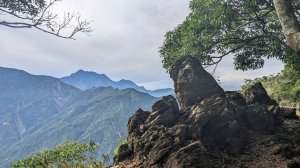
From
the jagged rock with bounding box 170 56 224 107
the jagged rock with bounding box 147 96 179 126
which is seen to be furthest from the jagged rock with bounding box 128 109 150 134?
the jagged rock with bounding box 170 56 224 107

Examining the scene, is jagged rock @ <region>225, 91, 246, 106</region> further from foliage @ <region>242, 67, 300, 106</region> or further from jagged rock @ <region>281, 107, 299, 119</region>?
foliage @ <region>242, 67, 300, 106</region>

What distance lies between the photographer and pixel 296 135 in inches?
450

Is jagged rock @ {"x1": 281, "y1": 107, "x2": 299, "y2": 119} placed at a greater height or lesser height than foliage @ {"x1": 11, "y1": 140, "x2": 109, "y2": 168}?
greater

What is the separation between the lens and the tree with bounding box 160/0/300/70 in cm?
1741

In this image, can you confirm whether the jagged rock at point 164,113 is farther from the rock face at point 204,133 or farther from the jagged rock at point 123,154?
the jagged rock at point 123,154

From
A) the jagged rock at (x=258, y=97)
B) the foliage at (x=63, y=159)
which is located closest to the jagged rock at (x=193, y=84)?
the jagged rock at (x=258, y=97)

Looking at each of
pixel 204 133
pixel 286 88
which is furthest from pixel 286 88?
pixel 204 133

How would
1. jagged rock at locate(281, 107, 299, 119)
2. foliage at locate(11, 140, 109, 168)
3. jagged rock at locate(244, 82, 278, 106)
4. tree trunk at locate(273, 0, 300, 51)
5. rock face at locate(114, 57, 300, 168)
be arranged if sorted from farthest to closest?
1. jagged rock at locate(244, 82, 278, 106)
2. jagged rock at locate(281, 107, 299, 119)
3. foliage at locate(11, 140, 109, 168)
4. rock face at locate(114, 57, 300, 168)
5. tree trunk at locate(273, 0, 300, 51)

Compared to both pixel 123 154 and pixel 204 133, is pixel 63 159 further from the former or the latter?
pixel 204 133

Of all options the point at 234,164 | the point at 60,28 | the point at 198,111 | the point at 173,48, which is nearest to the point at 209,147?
the point at 234,164

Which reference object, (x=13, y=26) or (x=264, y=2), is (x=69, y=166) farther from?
(x=264, y=2)

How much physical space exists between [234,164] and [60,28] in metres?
10.4

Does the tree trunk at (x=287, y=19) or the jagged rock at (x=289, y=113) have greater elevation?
the tree trunk at (x=287, y=19)

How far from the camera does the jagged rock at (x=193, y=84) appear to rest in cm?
1407
